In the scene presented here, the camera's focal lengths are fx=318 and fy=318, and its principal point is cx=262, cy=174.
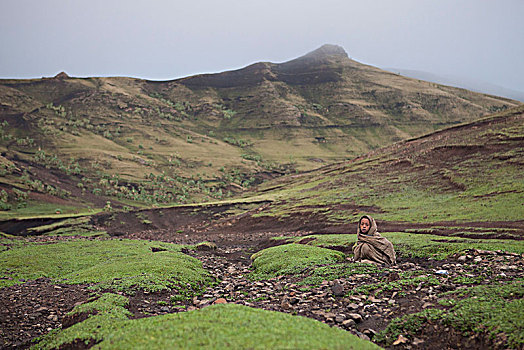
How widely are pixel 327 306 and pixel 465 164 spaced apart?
1657 inches

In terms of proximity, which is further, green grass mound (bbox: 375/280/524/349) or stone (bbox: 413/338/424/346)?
stone (bbox: 413/338/424/346)

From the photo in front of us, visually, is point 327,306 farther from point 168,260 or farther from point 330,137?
point 330,137

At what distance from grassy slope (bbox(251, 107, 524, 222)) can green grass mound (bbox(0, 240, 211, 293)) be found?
23.1m

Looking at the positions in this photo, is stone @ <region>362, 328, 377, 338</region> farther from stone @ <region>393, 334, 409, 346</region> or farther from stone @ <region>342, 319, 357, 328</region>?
stone @ <region>393, 334, 409, 346</region>

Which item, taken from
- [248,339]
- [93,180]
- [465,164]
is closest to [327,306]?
[248,339]

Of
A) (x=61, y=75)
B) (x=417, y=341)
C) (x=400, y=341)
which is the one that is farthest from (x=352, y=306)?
(x=61, y=75)

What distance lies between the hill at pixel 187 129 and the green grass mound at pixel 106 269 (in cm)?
4530

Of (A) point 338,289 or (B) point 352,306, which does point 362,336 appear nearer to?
(B) point 352,306

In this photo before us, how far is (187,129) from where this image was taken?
510 feet

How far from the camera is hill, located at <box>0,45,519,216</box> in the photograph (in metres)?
82.6

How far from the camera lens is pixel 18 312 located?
11.8 meters

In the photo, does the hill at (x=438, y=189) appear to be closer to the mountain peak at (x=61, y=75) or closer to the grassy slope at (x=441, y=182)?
the grassy slope at (x=441, y=182)

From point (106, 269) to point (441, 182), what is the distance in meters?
40.6

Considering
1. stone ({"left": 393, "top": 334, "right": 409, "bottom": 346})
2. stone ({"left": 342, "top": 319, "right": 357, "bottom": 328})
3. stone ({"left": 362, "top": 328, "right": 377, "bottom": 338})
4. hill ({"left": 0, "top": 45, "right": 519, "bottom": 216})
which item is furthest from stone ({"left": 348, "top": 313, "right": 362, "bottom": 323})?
hill ({"left": 0, "top": 45, "right": 519, "bottom": 216})
